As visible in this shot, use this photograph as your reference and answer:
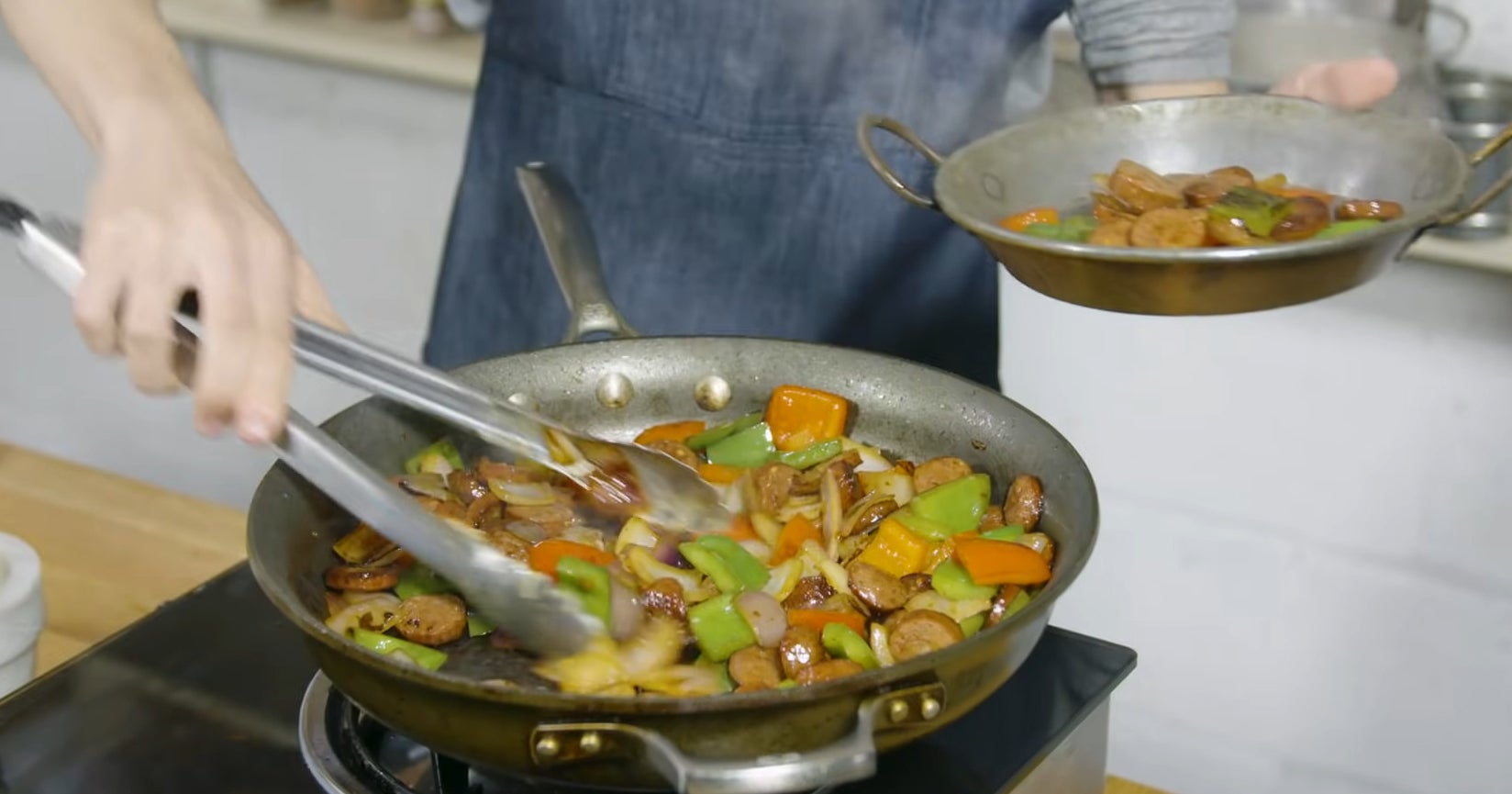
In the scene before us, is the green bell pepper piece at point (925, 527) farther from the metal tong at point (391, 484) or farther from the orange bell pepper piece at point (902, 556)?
the metal tong at point (391, 484)

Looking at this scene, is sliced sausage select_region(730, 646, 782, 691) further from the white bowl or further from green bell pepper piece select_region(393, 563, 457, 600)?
the white bowl

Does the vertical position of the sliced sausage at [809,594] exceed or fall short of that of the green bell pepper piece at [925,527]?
it falls short

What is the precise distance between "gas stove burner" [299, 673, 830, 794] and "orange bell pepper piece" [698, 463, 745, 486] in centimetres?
26

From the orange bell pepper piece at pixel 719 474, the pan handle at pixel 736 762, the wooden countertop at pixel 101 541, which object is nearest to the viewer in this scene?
the pan handle at pixel 736 762

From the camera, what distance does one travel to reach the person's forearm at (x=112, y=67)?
1.07m

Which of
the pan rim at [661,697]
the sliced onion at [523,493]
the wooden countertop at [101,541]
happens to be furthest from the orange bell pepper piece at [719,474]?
the wooden countertop at [101,541]

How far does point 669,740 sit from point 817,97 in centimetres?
A: 98

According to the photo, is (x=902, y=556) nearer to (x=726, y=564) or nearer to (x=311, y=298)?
(x=726, y=564)

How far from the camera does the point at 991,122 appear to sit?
65.7 inches

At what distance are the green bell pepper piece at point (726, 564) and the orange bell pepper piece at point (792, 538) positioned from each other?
0.07ft

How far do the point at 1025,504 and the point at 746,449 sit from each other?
0.24 meters

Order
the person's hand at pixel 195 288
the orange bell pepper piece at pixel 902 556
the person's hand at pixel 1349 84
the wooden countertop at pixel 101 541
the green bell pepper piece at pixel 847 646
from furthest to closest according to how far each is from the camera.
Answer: the wooden countertop at pixel 101 541, the person's hand at pixel 1349 84, the orange bell pepper piece at pixel 902 556, the green bell pepper piece at pixel 847 646, the person's hand at pixel 195 288

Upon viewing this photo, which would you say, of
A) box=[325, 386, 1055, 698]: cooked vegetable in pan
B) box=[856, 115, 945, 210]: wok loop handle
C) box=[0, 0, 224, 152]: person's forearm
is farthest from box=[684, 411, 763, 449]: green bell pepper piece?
box=[0, 0, 224, 152]: person's forearm

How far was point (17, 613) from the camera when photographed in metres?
1.19
